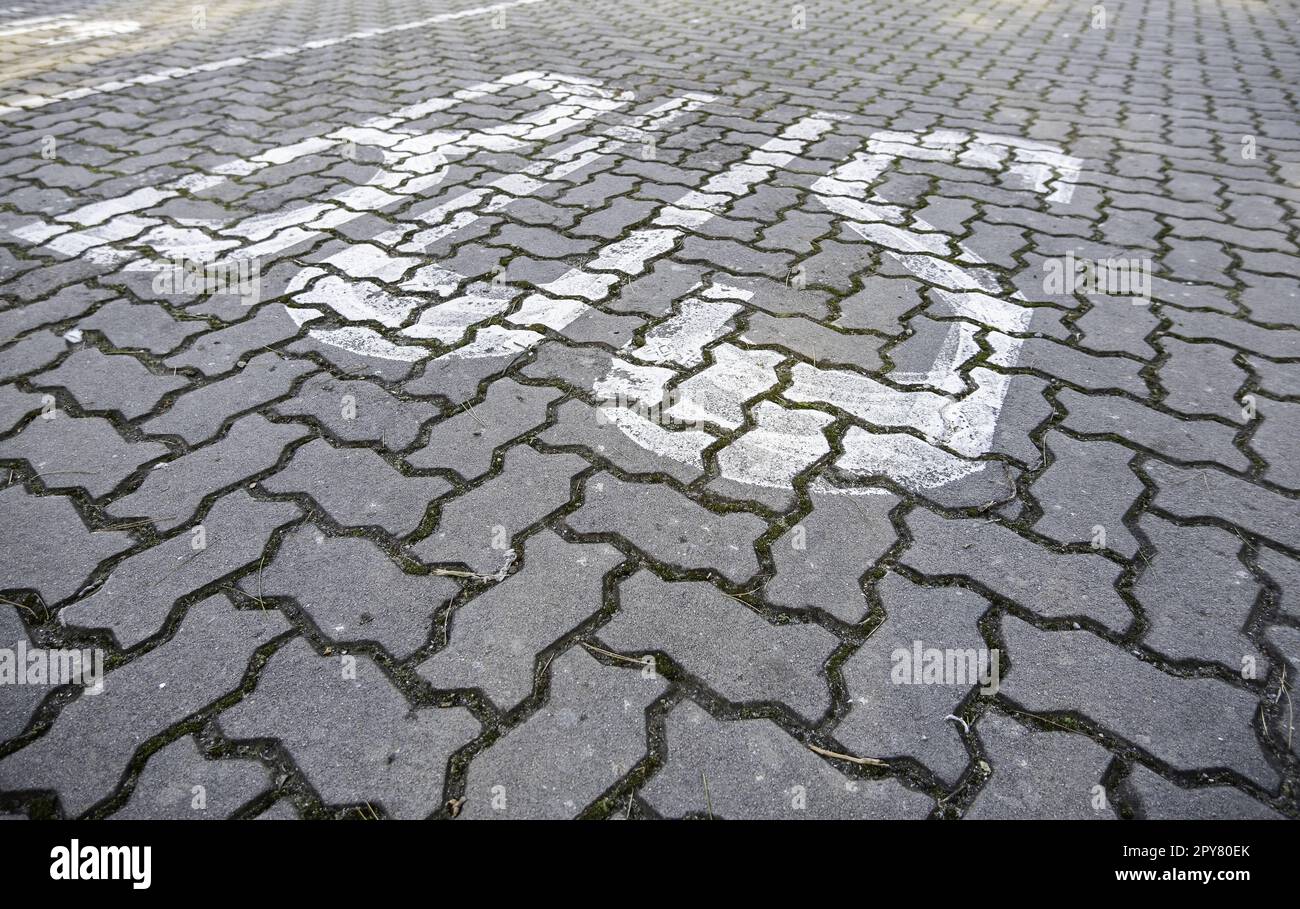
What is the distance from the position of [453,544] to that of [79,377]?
1864 millimetres

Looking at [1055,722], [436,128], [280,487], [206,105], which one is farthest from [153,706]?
[206,105]

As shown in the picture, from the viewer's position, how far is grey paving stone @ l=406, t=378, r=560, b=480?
267cm

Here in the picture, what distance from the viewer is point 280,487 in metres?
2.56

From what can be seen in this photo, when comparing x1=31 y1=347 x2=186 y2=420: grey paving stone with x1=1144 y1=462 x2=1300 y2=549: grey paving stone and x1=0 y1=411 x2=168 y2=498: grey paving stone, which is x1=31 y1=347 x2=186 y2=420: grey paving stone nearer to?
x1=0 y1=411 x2=168 y2=498: grey paving stone

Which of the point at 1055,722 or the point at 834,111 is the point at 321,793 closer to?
the point at 1055,722

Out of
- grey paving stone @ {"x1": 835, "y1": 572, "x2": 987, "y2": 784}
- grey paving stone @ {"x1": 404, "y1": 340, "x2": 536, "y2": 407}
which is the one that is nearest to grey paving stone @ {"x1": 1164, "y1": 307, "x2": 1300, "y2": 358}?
grey paving stone @ {"x1": 835, "y1": 572, "x2": 987, "y2": 784}

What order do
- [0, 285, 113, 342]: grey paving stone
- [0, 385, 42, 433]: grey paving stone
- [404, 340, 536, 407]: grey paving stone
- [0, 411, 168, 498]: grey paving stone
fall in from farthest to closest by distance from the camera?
[0, 285, 113, 342]: grey paving stone < [404, 340, 536, 407]: grey paving stone < [0, 385, 42, 433]: grey paving stone < [0, 411, 168, 498]: grey paving stone

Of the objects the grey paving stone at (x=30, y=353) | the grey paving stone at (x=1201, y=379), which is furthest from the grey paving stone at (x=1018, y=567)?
the grey paving stone at (x=30, y=353)

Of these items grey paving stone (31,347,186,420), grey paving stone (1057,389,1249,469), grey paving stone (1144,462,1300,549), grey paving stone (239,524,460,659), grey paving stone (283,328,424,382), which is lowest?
grey paving stone (239,524,460,659)

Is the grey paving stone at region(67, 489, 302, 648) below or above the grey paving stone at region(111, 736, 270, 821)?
above

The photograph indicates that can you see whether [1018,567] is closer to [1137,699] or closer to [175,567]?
[1137,699]

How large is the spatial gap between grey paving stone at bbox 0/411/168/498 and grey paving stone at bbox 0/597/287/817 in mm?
788

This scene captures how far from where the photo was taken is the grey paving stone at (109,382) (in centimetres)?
292
